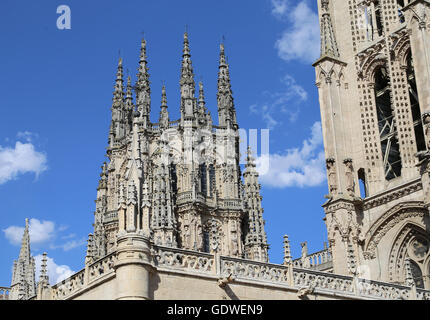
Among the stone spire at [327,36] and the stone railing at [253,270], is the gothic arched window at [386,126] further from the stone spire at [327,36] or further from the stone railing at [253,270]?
the stone railing at [253,270]

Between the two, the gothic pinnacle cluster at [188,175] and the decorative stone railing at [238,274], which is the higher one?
the gothic pinnacle cluster at [188,175]

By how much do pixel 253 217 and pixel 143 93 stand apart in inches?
629

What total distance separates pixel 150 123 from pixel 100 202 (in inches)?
352

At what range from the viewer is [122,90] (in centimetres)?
7150

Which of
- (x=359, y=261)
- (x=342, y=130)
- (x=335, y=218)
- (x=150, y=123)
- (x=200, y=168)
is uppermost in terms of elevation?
(x=150, y=123)

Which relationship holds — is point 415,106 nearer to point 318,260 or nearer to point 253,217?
point 318,260

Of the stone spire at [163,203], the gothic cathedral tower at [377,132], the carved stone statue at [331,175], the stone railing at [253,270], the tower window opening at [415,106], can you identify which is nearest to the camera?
the stone railing at [253,270]

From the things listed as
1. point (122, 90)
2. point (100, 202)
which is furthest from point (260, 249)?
point (122, 90)

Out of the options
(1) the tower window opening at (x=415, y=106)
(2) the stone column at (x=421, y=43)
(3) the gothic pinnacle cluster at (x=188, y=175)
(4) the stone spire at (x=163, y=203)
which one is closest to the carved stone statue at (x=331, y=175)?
(1) the tower window opening at (x=415, y=106)

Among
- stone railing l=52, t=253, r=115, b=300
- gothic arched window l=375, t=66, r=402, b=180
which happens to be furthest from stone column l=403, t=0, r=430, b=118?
stone railing l=52, t=253, r=115, b=300

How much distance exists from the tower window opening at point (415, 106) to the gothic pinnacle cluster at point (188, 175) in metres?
30.1

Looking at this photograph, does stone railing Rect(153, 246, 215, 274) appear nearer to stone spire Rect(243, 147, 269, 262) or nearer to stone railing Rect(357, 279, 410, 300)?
stone railing Rect(357, 279, 410, 300)

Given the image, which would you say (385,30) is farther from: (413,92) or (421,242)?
(421,242)

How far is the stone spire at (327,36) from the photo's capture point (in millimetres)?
32906
